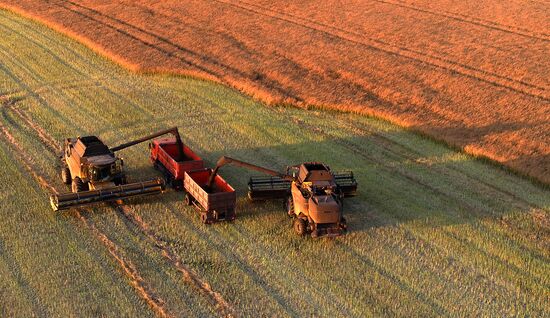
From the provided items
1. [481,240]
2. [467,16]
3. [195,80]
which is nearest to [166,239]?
[481,240]

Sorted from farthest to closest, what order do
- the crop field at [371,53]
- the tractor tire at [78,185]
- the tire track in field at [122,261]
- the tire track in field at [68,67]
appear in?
the tire track in field at [68,67] → the crop field at [371,53] → the tractor tire at [78,185] → the tire track in field at [122,261]

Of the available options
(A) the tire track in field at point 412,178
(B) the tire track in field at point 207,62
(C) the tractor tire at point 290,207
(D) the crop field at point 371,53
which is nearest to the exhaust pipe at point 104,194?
(C) the tractor tire at point 290,207

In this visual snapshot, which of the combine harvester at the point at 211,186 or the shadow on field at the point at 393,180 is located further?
the shadow on field at the point at 393,180

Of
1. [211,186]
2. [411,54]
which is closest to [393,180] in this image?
[211,186]

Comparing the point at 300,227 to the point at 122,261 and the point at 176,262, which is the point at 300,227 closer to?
the point at 176,262

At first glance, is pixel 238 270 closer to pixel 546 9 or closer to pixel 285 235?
pixel 285 235

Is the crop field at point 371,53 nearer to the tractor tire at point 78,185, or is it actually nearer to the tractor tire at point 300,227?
the tractor tire at point 300,227
